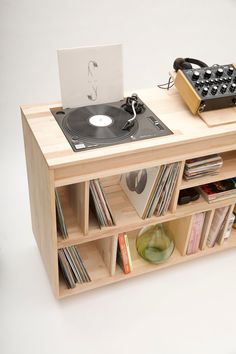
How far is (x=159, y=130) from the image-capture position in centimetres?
148

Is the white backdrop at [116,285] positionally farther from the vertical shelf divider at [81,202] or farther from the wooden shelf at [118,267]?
the vertical shelf divider at [81,202]

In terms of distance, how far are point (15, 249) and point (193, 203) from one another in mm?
794

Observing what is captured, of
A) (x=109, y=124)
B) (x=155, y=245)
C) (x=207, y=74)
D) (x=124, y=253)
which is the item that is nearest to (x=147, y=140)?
(x=109, y=124)

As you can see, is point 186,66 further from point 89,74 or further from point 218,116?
point 89,74

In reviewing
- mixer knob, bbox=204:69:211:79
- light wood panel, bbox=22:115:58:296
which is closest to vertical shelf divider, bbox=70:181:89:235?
light wood panel, bbox=22:115:58:296

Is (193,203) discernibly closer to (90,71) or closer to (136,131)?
(136,131)

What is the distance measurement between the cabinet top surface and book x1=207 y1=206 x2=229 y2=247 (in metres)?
0.40

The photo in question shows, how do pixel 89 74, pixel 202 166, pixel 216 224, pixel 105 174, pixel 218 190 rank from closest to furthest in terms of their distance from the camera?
pixel 105 174 → pixel 89 74 → pixel 202 166 → pixel 218 190 → pixel 216 224

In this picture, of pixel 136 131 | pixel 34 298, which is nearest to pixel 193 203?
pixel 136 131

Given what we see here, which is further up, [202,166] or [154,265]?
[202,166]

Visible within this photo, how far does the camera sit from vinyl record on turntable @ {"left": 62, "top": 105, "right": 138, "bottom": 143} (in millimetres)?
1440

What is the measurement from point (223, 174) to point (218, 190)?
84 mm

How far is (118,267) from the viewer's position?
5.78ft

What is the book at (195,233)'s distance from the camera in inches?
69.2
